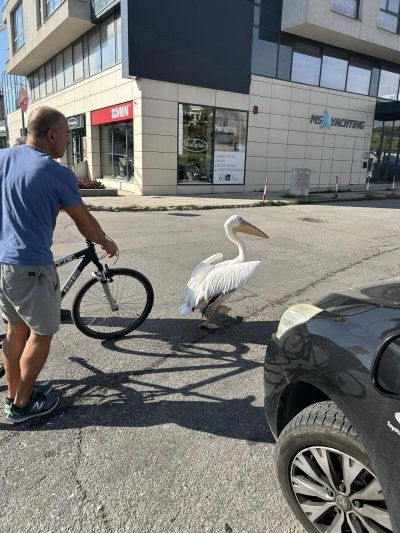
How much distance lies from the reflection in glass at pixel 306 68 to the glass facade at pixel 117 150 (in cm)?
924

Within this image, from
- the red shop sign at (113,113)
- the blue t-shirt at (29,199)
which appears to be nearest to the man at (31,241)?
the blue t-shirt at (29,199)

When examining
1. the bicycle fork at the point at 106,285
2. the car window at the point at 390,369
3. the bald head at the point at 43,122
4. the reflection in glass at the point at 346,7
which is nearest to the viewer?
the car window at the point at 390,369

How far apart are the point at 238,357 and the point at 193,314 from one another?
1.11 metres

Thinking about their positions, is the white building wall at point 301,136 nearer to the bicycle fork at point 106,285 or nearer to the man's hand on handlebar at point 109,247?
the bicycle fork at point 106,285

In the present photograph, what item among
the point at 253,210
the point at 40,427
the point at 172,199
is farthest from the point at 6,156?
the point at 172,199

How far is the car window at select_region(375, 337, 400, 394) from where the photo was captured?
150 cm

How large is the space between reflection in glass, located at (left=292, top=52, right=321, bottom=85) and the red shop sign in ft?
29.8

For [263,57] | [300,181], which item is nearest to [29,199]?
[300,181]

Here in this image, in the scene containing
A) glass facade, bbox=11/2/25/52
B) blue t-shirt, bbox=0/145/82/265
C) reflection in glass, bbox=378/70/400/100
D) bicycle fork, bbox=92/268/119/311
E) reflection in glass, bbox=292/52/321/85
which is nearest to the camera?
blue t-shirt, bbox=0/145/82/265

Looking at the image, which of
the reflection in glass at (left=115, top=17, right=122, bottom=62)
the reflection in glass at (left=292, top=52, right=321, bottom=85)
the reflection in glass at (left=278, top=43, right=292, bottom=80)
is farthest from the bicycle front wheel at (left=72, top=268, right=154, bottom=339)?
the reflection in glass at (left=292, top=52, right=321, bottom=85)

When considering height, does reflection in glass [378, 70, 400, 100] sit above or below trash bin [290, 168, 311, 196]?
above

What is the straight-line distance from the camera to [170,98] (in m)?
16.9

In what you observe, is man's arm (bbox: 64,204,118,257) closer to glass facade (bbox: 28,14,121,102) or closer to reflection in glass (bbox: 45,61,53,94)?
glass facade (bbox: 28,14,121,102)

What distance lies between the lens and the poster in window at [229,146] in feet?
61.9
